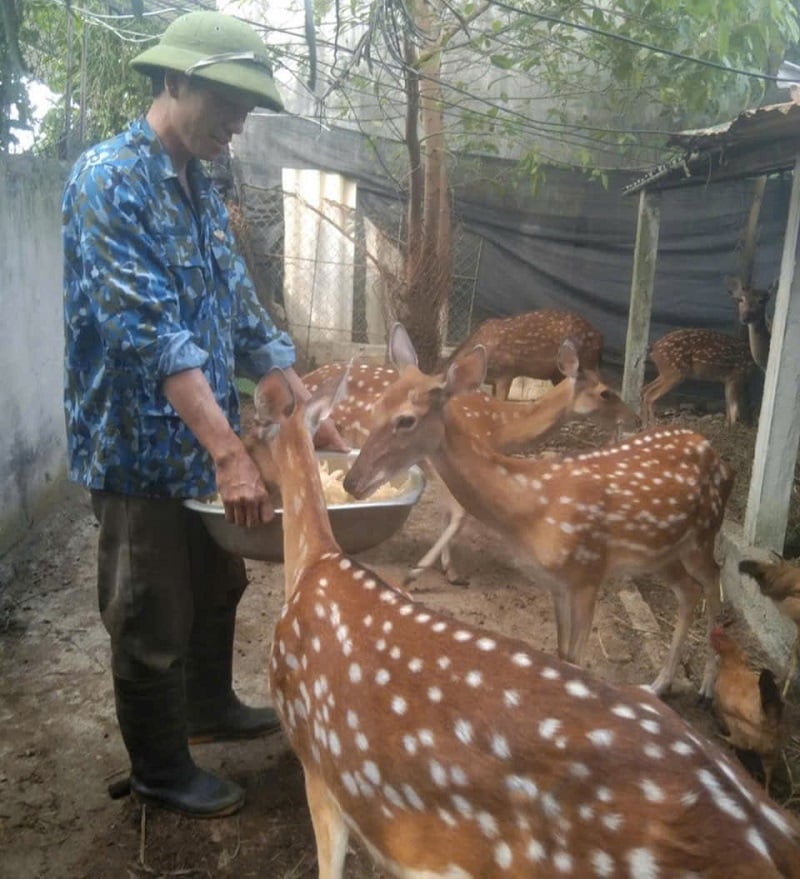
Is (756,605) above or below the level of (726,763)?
below

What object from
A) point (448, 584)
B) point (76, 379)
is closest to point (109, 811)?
point (76, 379)

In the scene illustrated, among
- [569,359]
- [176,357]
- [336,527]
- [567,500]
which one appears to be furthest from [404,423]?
[569,359]

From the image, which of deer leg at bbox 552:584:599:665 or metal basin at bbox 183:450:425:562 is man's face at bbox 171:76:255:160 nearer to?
metal basin at bbox 183:450:425:562

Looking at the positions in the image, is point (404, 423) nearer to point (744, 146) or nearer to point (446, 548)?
point (446, 548)

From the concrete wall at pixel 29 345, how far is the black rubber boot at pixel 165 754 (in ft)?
7.22

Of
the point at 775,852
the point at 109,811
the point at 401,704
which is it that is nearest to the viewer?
the point at 775,852

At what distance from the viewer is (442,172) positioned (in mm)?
6730

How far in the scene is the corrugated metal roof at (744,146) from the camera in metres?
3.80

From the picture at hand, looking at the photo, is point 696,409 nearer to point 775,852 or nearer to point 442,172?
point 442,172

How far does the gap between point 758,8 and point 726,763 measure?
4.27 m

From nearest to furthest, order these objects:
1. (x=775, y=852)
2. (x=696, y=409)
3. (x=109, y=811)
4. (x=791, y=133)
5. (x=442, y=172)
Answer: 1. (x=775, y=852)
2. (x=109, y=811)
3. (x=791, y=133)
4. (x=442, y=172)
5. (x=696, y=409)

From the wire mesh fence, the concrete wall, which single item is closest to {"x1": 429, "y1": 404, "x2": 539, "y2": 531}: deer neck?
the concrete wall

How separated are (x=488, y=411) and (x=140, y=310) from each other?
11.2 feet

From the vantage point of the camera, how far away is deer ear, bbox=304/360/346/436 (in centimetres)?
251
